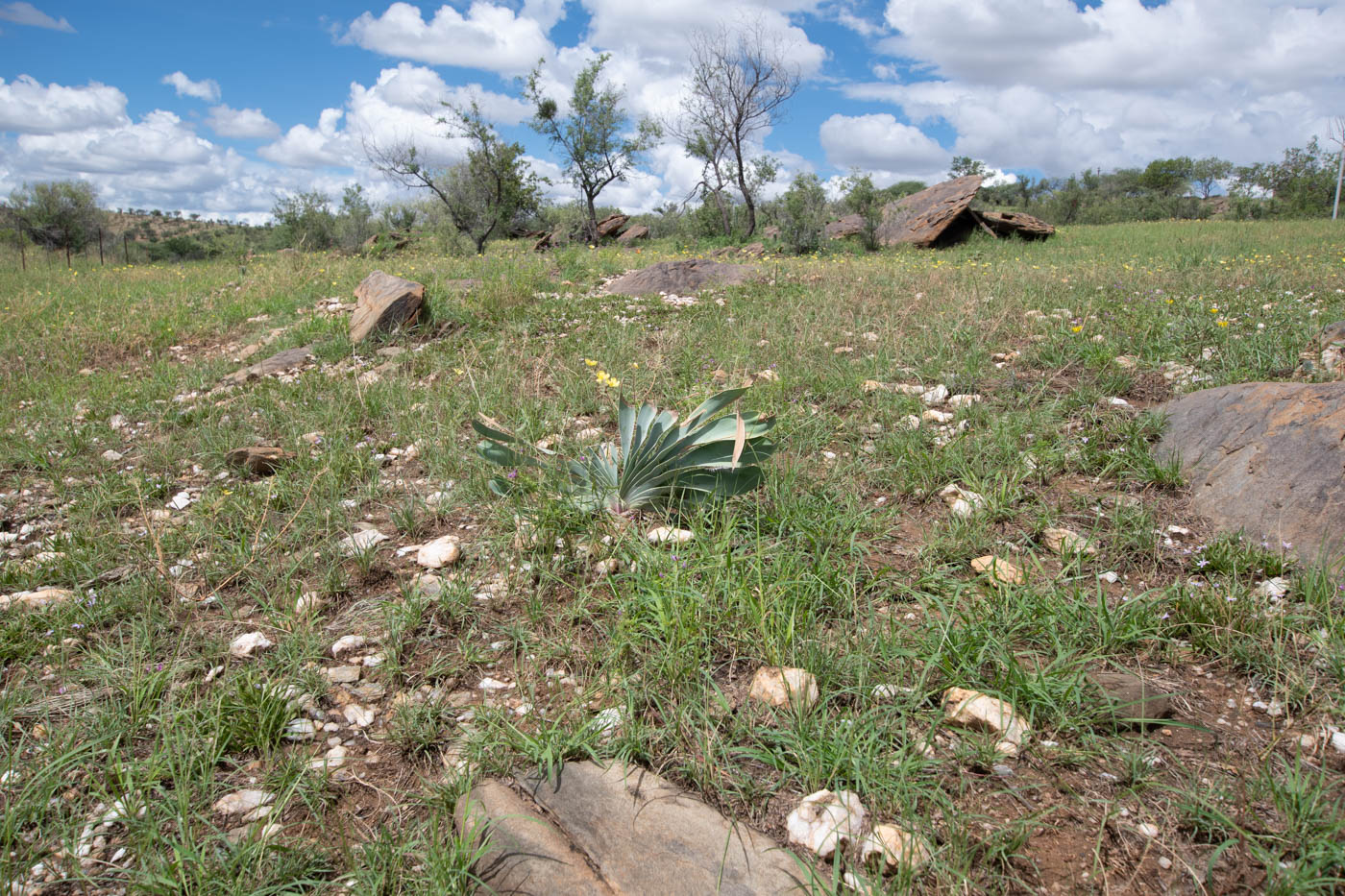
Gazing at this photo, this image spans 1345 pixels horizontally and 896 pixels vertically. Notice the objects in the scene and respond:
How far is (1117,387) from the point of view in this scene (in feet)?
11.3

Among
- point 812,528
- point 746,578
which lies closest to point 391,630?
point 746,578

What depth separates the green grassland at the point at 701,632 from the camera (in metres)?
1.35

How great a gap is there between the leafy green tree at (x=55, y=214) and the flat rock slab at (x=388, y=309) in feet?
87.9

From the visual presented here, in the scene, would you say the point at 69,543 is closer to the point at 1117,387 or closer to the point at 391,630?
the point at 391,630

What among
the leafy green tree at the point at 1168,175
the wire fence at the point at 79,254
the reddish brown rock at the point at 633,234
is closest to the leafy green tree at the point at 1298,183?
the leafy green tree at the point at 1168,175

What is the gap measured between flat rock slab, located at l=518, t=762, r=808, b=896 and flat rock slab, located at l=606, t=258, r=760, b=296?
5.81 meters

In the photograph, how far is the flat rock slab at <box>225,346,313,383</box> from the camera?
4.92 m

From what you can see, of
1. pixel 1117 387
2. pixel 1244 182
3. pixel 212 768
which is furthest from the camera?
pixel 1244 182

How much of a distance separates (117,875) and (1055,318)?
5.04 meters

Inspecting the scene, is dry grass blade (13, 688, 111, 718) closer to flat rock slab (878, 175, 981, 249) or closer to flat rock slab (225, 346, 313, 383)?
flat rock slab (225, 346, 313, 383)

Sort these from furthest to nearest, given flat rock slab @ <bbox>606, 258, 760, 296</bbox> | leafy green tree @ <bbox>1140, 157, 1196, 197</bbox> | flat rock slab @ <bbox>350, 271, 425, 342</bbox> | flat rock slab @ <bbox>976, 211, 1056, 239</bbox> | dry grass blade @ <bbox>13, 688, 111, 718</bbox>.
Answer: leafy green tree @ <bbox>1140, 157, 1196, 197</bbox> → flat rock slab @ <bbox>976, 211, 1056, 239</bbox> → flat rock slab @ <bbox>606, 258, 760, 296</bbox> → flat rock slab @ <bbox>350, 271, 425, 342</bbox> → dry grass blade @ <bbox>13, 688, 111, 718</bbox>

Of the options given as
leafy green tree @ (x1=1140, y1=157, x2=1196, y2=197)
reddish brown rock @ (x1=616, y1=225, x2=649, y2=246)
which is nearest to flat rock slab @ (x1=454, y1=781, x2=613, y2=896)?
reddish brown rock @ (x1=616, y1=225, x2=649, y2=246)

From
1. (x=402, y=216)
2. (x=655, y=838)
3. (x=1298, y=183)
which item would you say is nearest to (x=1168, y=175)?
(x=1298, y=183)

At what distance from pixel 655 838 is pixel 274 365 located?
16.1 ft
